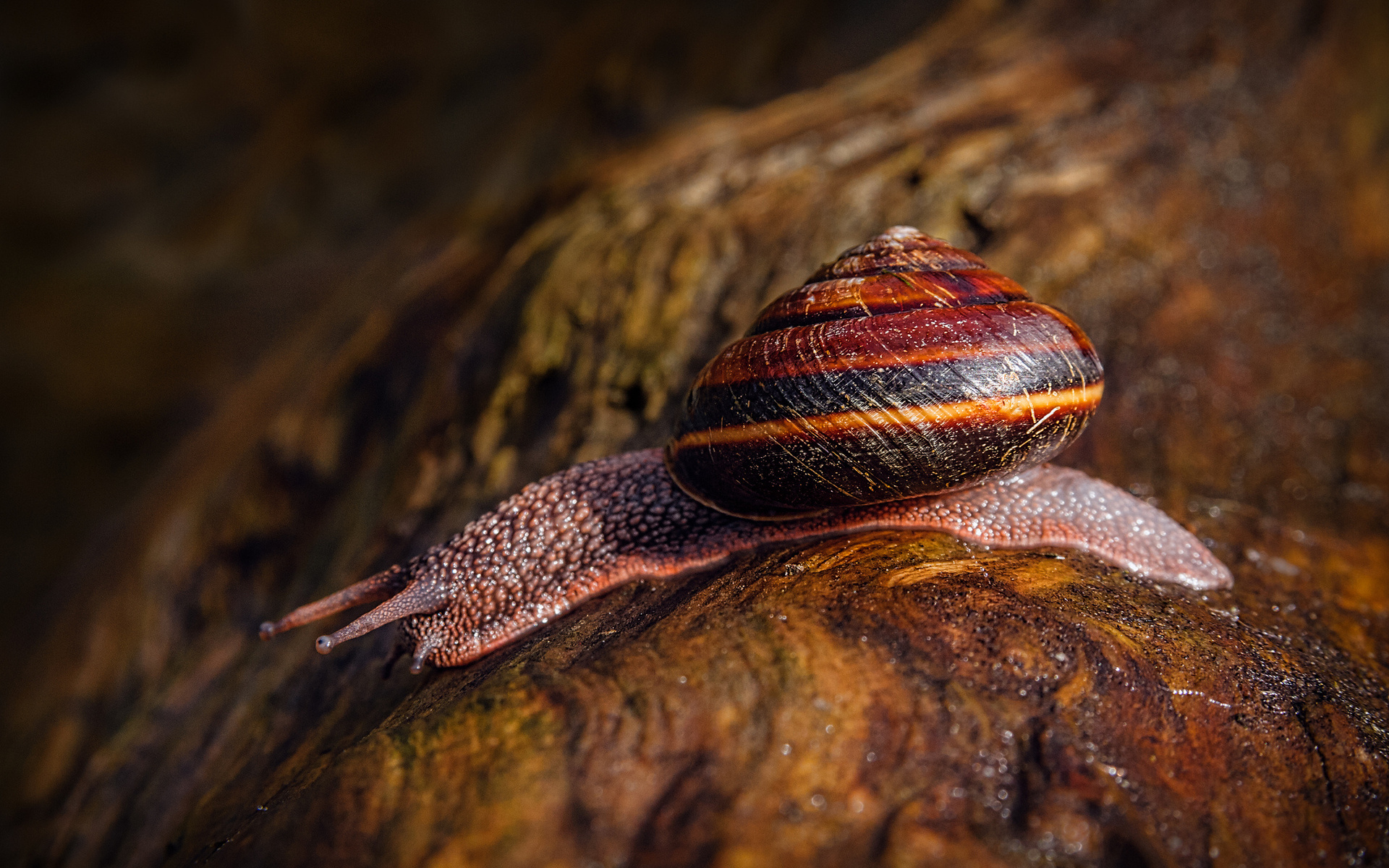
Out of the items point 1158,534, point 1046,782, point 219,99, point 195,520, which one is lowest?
point 1158,534

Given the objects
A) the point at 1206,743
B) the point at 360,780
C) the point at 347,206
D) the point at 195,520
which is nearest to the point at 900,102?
the point at 1206,743

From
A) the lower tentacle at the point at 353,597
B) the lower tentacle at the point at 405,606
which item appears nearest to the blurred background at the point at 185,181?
the lower tentacle at the point at 353,597

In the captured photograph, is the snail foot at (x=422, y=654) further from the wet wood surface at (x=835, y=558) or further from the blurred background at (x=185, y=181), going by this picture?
the blurred background at (x=185, y=181)

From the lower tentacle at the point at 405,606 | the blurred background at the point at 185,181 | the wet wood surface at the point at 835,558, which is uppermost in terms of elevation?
the blurred background at the point at 185,181

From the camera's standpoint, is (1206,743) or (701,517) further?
(701,517)

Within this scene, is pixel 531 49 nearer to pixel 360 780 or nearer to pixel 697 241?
pixel 697 241

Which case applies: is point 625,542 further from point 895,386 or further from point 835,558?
point 895,386

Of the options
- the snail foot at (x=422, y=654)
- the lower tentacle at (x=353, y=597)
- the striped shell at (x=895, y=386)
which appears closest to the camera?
the striped shell at (x=895, y=386)
